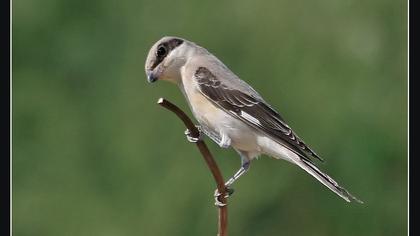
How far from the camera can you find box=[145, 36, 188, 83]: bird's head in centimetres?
262

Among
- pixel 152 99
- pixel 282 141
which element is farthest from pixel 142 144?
pixel 282 141

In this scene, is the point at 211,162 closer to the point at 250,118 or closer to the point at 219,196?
the point at 219,196

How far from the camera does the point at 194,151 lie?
4133 mm

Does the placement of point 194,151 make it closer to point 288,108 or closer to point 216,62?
point 288,108

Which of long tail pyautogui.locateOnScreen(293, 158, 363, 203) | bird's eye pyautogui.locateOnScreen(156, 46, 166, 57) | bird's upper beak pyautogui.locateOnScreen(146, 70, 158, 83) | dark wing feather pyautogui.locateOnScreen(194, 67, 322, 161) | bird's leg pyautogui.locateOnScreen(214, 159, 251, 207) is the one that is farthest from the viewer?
dark wing feather pyautogui.locateOnScreen(194, 67, 322, 161)

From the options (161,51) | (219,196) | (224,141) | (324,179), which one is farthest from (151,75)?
(324,179)

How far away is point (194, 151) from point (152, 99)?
1.08 feet

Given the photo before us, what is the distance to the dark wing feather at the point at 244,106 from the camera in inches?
114

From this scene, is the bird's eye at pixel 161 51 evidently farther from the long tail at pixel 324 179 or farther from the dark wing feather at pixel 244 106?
the long tail at pixel 324 179

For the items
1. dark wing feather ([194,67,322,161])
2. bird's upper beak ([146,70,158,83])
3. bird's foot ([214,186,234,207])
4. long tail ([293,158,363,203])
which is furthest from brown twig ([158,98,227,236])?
dark wing feather ([194,67,322,161])

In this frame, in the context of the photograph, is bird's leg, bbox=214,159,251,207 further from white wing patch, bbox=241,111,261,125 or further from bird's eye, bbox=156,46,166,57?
bird's eye, bbox=156,46,166,57

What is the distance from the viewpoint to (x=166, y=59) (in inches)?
107

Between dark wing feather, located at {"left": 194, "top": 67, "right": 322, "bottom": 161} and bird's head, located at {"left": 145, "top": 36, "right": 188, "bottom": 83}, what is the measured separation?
10 centimetres

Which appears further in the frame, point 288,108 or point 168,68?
point 288,108
